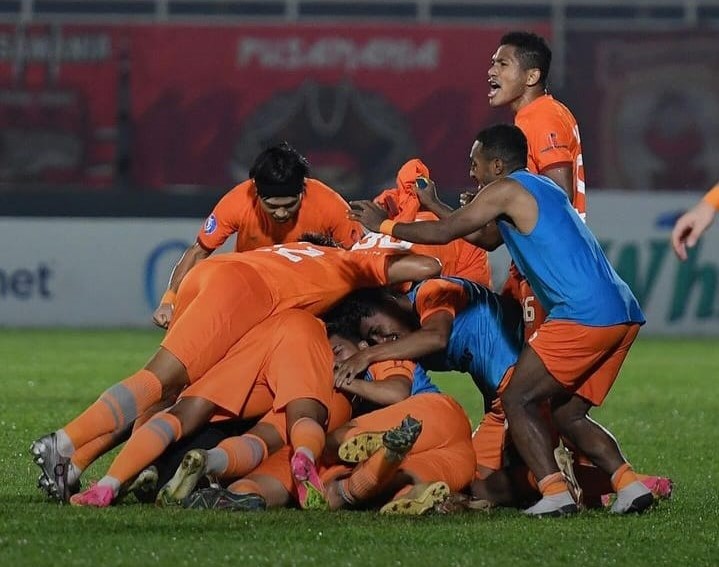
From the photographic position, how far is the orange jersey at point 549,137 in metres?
7.53

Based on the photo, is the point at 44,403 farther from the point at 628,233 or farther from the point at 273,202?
the point at 628,233

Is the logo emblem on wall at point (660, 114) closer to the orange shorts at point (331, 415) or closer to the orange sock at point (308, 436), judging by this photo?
the orange shorts at point (331, 415)

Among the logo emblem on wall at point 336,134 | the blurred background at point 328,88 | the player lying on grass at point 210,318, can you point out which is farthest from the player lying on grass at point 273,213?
the logo emblem on wall at point 336,134

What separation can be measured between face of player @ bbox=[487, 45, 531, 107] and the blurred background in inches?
443

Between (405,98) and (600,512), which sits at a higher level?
(405,98)

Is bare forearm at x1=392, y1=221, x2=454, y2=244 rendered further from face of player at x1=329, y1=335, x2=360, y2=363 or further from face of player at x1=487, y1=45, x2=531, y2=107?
face of player at x1=487, y1=45, x2=531, y2=107

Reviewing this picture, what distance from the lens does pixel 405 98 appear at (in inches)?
851

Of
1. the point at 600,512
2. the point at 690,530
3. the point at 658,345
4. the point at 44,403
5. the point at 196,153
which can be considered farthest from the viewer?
the point at 196,153

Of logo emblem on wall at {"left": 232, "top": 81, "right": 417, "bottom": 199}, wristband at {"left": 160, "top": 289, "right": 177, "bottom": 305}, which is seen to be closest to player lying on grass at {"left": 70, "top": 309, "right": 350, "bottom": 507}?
wristband at {"left": 160, "top": 289, "right": 177, "bottom": 305}

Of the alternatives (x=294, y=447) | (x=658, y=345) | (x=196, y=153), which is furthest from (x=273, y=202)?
(x=196, y=153)

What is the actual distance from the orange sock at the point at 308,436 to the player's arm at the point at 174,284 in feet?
4.91

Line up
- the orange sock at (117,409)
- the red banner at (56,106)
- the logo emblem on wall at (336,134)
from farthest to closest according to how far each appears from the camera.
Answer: the logo emblem on wall at (336,134) → the red banner at (56,106) → the orange sock at (117,409)

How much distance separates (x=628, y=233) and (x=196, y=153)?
596 centimetres

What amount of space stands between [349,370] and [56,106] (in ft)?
48.7
